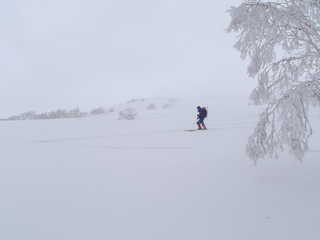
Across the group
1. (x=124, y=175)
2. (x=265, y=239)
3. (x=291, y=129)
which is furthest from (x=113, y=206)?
(x=291, y=129)

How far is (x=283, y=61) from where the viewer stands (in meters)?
6.21

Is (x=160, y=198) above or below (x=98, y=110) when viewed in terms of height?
below

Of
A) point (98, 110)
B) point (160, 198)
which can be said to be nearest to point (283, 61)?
point (160, 198)

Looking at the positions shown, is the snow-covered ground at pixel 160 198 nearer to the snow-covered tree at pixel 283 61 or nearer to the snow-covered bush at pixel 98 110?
the snow-covered tree at pixel 283 61

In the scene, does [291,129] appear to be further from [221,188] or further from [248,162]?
[248,162]

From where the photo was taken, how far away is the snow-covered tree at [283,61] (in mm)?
5793

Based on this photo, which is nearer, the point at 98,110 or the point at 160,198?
the point at 160,198

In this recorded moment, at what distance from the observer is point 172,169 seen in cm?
781

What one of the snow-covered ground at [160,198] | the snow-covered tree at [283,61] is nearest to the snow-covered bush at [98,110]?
the snow-covered ground at [160,198]

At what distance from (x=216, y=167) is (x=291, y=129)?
272 centimetres

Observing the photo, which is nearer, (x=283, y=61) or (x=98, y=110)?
(x=283, y=61)

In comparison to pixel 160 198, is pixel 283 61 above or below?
above

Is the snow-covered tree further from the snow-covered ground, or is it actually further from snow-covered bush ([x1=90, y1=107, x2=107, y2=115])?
snow-covered bush ([x1=90, y1=107, x2=107, y2=115])

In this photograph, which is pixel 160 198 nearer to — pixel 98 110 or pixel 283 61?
pixel 283 61
